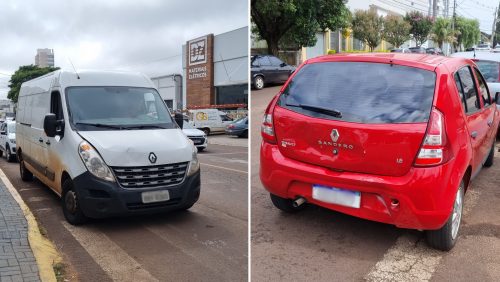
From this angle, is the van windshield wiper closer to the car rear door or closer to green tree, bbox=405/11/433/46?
the car rear door

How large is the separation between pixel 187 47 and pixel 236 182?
5.42m

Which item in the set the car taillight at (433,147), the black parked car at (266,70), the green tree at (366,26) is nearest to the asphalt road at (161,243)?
the car taillight at (433,147)

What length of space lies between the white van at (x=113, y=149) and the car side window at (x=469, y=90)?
2.93m

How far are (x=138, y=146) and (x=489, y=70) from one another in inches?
286

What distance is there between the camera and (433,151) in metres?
3.34

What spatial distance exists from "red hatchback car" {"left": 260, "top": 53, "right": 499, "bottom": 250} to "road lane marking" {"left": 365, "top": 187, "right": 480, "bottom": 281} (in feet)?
0.45

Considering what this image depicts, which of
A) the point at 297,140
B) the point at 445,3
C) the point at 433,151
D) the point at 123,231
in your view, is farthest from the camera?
the point at 445,3

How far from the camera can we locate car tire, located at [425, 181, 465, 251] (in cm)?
364

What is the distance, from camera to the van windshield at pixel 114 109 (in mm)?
5516

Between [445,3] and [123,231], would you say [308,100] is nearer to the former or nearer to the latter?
[123,231]

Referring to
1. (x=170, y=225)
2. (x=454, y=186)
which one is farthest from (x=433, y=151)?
(x=170, y=225)

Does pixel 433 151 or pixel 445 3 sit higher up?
pixel 445 3

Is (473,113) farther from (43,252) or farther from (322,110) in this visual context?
(43,252)

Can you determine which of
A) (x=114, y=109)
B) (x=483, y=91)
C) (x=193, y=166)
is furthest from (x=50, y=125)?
(x=483, y=91)
